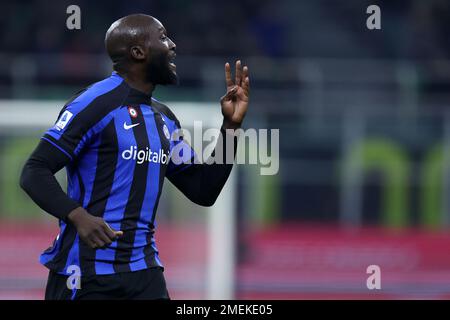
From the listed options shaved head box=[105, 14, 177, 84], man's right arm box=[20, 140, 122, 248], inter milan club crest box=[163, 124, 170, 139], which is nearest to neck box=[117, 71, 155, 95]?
shaved head box=[105, 14, 177, 84]

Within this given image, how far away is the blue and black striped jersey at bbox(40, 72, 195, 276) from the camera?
3799mm

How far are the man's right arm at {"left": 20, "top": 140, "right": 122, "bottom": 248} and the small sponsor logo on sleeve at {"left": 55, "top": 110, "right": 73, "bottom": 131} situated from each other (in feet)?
0.26

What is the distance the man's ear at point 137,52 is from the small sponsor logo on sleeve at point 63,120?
0.40m

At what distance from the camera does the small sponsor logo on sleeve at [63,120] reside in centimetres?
374

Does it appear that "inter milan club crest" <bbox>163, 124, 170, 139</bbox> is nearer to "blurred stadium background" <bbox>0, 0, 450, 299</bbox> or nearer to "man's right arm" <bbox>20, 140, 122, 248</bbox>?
"man's right arm" <bbox>20, 140, 122, 248</bbox>

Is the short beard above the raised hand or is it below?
above

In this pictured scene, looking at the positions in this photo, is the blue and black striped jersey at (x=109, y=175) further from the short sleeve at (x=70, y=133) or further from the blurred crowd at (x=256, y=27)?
the blurred crowd at (x=256, y=27)

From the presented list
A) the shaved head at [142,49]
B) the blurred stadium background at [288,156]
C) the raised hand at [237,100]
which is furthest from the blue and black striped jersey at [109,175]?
the blurred stadium background at [288,156]

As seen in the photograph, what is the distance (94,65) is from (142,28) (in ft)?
26.1

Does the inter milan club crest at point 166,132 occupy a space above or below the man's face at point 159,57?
below

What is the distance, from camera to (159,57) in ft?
13.2

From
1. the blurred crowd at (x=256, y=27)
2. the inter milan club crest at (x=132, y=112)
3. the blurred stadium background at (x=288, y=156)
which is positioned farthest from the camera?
the blurred crowd at (x=256, y=27)

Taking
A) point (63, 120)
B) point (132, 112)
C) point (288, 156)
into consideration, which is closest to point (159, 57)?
point (132, 112)
